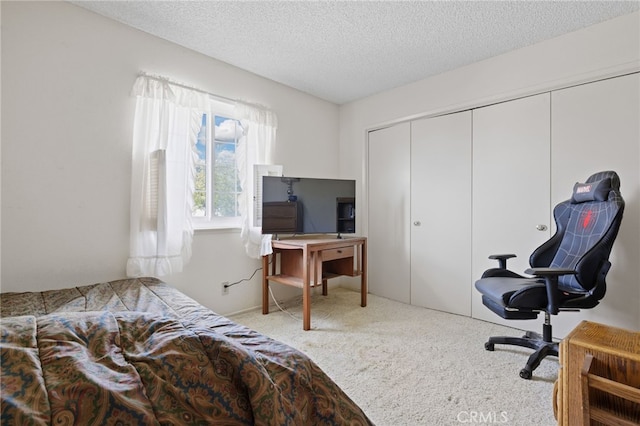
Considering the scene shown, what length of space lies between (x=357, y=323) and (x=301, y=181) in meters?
1.45

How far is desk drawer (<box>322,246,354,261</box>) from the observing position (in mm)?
2812

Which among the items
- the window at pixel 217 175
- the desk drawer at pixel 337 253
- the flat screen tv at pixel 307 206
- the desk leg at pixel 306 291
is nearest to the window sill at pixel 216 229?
the window at pixel 217 175

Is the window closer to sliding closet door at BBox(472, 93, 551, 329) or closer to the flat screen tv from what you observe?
the flat screen tv

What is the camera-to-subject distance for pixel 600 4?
6.65 ft

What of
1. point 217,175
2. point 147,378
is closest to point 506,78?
point 217,175

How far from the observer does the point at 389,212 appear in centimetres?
352

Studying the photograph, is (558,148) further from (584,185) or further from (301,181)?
(301,181)

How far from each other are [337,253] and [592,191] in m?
1.96

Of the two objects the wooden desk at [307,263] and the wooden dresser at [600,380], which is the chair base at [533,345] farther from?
the wooden desk at [307,263]

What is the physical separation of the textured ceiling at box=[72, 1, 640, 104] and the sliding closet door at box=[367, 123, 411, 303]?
2.62ft

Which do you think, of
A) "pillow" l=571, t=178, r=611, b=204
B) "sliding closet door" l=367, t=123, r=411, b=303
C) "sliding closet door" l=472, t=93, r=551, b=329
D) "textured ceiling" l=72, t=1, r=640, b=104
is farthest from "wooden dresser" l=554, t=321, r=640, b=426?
"sliding closet door" l=367, t=123, r=411, b=303

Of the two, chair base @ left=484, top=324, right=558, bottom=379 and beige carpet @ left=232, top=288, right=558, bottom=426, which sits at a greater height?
chair base @ left=484, top=324, right=558, bottom=379

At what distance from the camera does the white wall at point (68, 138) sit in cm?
182

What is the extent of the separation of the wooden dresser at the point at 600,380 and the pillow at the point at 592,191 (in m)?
1.38
